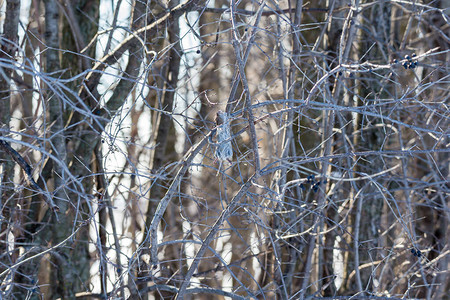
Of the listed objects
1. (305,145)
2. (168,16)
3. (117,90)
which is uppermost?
(168,16)

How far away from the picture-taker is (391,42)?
4.78 metres

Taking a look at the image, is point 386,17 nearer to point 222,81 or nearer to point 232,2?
point 232,2

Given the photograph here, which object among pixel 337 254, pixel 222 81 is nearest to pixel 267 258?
pixel 337 254

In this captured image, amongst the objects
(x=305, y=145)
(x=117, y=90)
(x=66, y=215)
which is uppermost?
(x=117, y=90)

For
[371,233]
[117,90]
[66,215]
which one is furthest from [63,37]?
[371,233]

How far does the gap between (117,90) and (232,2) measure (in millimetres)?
1984

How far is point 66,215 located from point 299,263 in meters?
1.87

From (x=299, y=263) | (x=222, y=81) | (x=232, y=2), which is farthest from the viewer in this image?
(x=222, y=81)

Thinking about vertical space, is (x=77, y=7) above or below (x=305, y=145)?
above

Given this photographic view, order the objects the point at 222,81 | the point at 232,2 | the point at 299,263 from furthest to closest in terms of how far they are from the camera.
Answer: the point at 222,81, the point at 299,263, the point at 232,2

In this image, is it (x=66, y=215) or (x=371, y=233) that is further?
(x=371, y=233)

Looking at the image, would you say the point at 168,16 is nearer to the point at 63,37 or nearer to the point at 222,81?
the point at 63,37

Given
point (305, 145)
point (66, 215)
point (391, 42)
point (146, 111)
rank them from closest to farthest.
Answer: point (66, 215) < point (391, 42) < point (305, 145) < point (146, 111)

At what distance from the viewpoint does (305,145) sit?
522 cm
